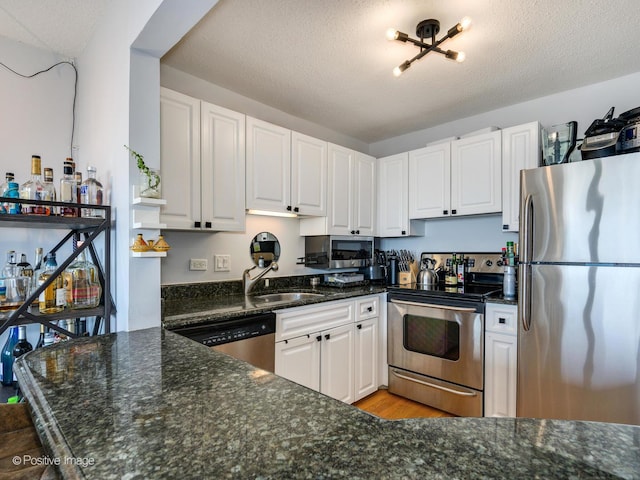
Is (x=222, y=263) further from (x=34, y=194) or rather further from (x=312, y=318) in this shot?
(x=34, y=194)

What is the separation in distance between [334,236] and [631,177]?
1924mm

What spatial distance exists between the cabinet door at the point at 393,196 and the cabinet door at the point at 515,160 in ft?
2.74

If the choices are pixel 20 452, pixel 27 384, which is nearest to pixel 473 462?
pixel 20 452

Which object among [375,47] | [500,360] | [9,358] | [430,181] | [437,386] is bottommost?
[437,386]

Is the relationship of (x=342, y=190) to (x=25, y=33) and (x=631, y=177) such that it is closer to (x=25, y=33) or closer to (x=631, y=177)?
(x=631, y=177)

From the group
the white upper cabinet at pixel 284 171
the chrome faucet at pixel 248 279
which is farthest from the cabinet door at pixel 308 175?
the chrome faucet at pixel 248 279

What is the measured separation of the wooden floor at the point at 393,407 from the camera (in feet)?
7.93

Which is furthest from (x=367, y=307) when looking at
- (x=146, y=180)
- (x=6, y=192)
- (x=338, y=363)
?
(x=6, y=192)

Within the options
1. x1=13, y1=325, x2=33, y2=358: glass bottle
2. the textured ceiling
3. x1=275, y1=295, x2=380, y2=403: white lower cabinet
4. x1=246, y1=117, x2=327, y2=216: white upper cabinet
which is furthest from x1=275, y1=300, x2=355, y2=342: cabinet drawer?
the textured ceiling

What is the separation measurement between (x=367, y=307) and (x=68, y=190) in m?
2.08

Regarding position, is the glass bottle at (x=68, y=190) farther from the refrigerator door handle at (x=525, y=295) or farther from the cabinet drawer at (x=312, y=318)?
the refrigerator door handle at (x=525, y=295)

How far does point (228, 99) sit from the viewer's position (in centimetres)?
251

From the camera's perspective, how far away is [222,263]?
244 cm

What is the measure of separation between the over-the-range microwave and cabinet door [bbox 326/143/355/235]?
0.08 m
